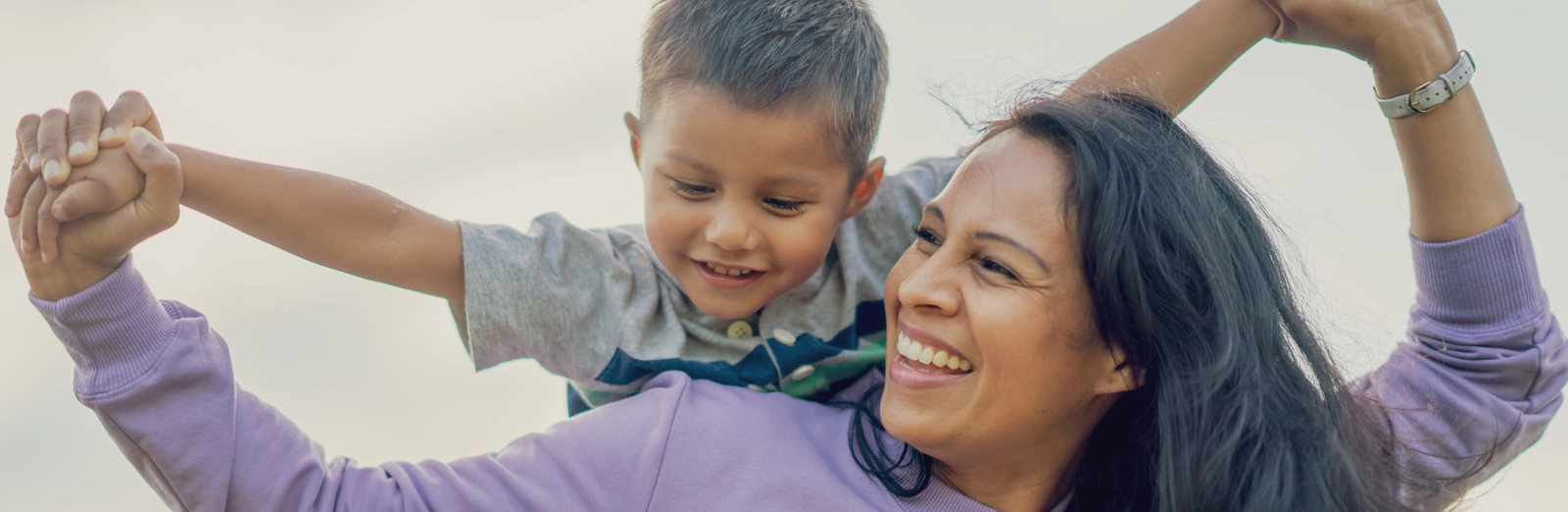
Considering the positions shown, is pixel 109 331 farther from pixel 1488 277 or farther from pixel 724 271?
pixel 1488 277

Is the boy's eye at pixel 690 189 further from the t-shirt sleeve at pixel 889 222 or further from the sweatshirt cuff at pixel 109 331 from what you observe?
the sweatshirt cuff at pixel 109 331

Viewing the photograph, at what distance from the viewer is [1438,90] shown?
201cm

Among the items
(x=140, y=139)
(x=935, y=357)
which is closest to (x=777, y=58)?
(x=935, y=357)

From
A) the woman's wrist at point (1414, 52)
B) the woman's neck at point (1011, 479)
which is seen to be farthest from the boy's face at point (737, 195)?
the woman's wrist at point (1414, 52)

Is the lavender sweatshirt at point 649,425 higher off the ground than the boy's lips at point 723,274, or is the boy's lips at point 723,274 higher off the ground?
the boy's lips at point 723,274

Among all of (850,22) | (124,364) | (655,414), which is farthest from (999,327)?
(124,364)

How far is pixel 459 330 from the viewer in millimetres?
2094

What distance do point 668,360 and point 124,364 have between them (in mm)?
891

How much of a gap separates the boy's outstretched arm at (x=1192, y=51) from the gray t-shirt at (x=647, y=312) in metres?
0.46

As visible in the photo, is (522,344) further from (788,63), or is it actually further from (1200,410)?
(1200,410)

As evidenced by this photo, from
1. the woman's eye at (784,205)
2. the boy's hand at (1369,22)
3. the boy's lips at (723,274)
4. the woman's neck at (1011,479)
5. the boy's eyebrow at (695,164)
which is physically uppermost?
the boy's hand at (1369,22)

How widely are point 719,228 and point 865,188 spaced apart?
1.30ft

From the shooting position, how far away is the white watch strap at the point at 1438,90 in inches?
79.2

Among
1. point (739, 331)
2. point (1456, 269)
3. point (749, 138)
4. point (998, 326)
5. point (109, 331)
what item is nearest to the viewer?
point (109, 331)
